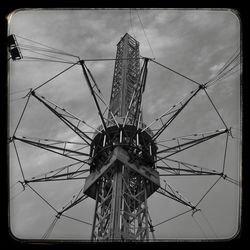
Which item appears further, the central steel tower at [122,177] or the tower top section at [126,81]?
A: the tower top section at [126,81]

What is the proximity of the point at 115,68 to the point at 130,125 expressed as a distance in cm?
892

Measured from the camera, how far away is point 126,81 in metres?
24.0

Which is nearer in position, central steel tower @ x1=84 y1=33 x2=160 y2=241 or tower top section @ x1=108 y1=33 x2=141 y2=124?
central steel tower @ x1=84 y1=33 x2=160 y2=241

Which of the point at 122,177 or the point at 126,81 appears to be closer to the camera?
the point at 122,177

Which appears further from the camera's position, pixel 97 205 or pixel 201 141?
pixel 201 141

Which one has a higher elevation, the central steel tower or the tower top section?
the tower top section

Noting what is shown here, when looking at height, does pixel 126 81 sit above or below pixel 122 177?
above

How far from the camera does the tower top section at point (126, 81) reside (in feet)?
69.5

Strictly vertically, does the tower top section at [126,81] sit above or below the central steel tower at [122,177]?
above

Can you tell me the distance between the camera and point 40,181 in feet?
63.7

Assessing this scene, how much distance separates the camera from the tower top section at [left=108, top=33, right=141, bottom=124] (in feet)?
69.5

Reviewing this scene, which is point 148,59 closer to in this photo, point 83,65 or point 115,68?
point 83,65
